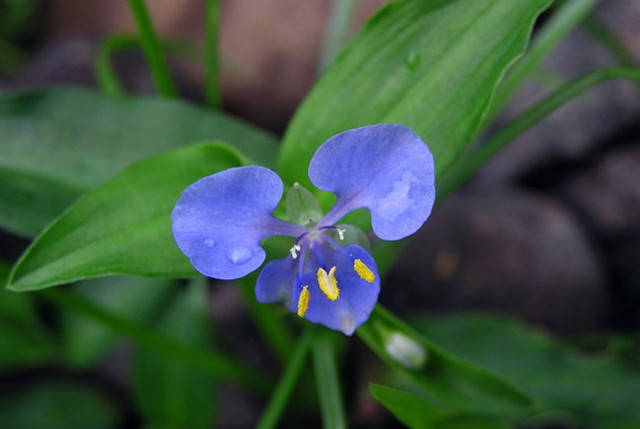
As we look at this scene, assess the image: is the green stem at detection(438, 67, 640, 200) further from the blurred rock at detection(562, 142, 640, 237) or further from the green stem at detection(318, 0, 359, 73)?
the blurred rock at detection(562, 142, 640, 237)

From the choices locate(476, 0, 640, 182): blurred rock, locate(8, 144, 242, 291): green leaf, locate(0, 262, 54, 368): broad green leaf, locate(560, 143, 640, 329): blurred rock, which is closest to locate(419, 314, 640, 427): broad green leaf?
locate(560, 143, 640, 329): blurred rock

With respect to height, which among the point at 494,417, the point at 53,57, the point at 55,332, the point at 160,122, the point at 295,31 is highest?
the point at 295,31

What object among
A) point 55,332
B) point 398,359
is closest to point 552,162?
point 398,359

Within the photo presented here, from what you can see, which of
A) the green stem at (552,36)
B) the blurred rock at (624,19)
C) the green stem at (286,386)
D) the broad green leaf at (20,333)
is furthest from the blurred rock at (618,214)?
the broad green leaf at (20,333)

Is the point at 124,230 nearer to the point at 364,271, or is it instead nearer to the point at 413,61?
the point at 364,271

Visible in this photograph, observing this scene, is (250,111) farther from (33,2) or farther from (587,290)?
(587,290)

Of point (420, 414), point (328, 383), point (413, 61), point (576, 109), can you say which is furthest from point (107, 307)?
point (576, 109)

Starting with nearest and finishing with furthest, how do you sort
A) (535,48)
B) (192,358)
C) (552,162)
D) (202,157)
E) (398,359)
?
(202,157) → (398,359) → (535,48) → (192,358) → (552,162)
